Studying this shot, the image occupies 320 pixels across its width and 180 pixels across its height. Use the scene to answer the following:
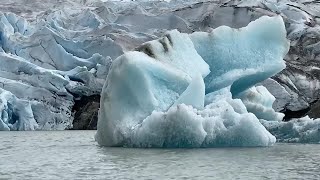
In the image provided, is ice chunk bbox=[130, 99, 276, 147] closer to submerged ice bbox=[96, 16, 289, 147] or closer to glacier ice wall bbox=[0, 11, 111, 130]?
submerged ice bbox=[96, 16, 289, 147]

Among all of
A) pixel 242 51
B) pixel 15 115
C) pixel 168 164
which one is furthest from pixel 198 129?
pixel 15 115

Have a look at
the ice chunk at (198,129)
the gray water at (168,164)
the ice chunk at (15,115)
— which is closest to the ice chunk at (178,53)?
the ice chunk at (198,129)

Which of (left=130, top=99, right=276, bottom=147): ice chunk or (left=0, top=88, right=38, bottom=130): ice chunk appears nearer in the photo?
(left=130, top=99, right=276, bottom=147): ice chunk

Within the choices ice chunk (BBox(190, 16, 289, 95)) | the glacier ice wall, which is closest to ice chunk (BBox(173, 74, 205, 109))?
ice chunk (BBox(190, 16, 289, 95))

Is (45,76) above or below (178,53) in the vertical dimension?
above

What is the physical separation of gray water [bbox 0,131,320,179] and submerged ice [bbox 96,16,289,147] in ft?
1.26

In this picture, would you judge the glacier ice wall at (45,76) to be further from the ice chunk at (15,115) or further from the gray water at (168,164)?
the gray water at (168,164)

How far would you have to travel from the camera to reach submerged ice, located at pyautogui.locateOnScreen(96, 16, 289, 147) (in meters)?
9.41

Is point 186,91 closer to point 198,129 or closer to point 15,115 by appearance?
point 198,129

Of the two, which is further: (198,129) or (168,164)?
(198,129)

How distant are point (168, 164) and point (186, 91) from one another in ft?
8.62

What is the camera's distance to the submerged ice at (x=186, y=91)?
9.41 m

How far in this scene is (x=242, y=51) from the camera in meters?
11.4

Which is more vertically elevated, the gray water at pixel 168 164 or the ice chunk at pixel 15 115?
the ice chunk at pixel 15 115
